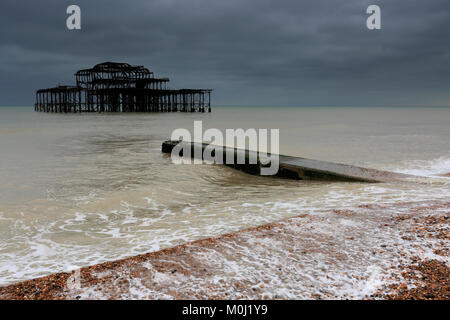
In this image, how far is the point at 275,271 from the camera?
10.4 ft

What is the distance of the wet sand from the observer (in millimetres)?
2814

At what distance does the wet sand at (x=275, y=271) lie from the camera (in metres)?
2.81

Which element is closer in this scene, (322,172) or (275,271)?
(275,271)

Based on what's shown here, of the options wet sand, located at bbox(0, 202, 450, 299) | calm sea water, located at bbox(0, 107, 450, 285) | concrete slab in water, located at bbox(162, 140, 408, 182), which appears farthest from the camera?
concrete slab in water, located at bbox(162, 140, 408, 182)

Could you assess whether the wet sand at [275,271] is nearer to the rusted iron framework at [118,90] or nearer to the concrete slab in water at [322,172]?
the concrete slab in water at [322,172]

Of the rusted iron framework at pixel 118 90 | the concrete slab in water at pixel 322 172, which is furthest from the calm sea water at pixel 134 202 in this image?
the rusted iron framework at pixel 118 90

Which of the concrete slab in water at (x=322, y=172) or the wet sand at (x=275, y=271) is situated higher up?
the concrete slab in water at (x=322, y=172)

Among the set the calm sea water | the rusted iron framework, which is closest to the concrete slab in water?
the calm sea water

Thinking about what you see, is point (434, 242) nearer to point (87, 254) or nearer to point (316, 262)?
point (316, 262)

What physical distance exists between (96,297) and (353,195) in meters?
5.06

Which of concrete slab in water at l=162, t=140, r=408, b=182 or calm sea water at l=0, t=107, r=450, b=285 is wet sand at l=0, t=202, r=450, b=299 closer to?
calm sea water at l=0, t=107, r=450, b=285

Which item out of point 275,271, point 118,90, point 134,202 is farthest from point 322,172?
point 118,90

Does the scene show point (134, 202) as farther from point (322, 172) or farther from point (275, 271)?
point (322, 172)
